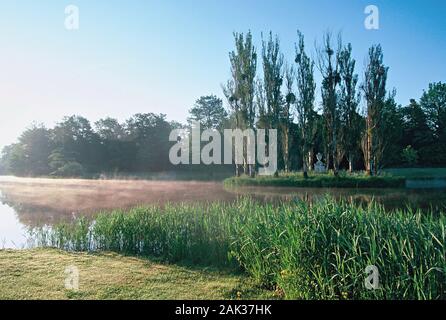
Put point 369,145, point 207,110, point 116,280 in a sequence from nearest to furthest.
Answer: point 116,280
point 369,145
point 207,110

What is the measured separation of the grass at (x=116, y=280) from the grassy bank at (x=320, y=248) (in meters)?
0.27

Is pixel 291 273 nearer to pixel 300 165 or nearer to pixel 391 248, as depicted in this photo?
pixel 391 248

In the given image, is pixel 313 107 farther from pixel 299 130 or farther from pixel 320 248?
pixel 320 248

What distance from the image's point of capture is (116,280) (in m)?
2.92

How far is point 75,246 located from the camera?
14.2 ft

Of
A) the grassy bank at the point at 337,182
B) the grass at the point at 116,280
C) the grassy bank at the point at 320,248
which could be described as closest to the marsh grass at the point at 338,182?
the grassy bank at the point at 337,182

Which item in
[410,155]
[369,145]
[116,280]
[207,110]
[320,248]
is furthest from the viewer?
[207,110]

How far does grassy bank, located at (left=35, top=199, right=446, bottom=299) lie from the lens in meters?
2.12

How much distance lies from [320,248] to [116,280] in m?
1.87

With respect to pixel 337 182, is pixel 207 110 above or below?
above

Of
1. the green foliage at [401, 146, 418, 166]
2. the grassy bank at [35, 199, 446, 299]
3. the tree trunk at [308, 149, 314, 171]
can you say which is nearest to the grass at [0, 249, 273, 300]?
the grassy bank at [35, 199, 446, 299]

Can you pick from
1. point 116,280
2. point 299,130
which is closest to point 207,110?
point 299,130
